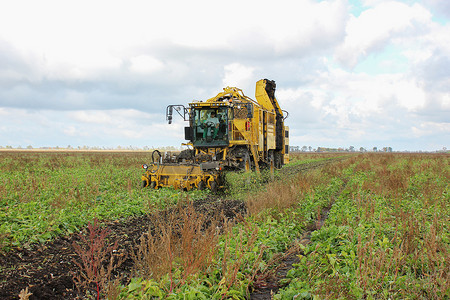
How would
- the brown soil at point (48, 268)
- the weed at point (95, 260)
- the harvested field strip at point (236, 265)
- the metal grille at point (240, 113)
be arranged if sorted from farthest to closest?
the metal grille at point (240, 113) → the brown soil at point (48, 268) → the harvested field strip at point (236, 265) → the weed at point (95, 260)

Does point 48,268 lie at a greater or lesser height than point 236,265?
lesser

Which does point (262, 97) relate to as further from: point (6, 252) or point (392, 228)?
point (6, 252)

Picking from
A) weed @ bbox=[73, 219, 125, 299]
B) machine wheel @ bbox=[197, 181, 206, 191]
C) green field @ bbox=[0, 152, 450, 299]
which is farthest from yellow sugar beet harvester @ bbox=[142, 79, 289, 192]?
weed @ bbox=[73, 219, 125, 299]

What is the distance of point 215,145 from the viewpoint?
13828mm

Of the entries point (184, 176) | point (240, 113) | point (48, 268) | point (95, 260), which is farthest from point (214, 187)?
point (95, 260)

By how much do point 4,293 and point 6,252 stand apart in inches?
62.0

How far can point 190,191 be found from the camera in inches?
471

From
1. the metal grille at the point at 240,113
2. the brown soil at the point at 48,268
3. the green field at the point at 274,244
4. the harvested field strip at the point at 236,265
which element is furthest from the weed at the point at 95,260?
the metal grille at the point at 240,113

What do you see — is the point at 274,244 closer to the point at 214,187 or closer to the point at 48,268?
the point at 48,268

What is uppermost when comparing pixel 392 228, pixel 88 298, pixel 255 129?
pixel 255 129

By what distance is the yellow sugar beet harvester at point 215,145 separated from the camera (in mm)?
12180

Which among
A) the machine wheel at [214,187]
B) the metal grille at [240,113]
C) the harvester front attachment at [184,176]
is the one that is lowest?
the machine wheel at [214,187]

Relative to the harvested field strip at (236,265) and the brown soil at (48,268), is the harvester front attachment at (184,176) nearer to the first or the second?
the harvested field strip at (236,265)

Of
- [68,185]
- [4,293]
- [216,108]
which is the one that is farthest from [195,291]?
[216,108]
